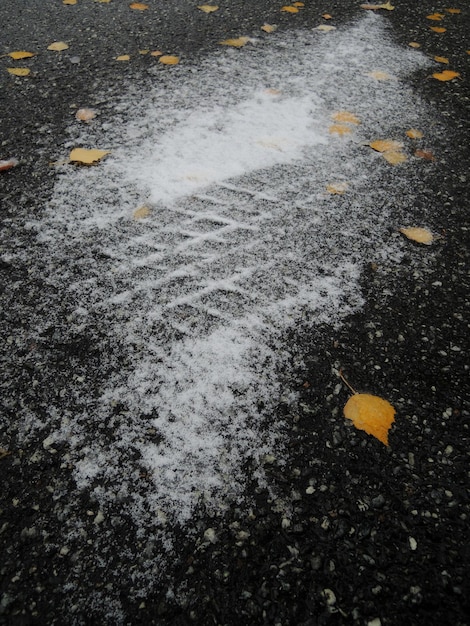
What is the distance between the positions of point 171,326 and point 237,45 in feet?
8.97

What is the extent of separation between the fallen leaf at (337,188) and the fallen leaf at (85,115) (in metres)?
1.50

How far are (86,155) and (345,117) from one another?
1.60 m

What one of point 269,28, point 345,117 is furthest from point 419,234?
point 269,28

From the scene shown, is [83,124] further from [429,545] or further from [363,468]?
[429,545]

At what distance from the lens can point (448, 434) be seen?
1304 mm

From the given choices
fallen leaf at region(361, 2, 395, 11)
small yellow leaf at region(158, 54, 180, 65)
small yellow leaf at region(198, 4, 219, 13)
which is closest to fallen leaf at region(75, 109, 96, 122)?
small yellow leaf at region(158, 54, 180, 65)

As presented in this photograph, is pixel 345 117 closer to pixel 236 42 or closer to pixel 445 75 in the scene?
pixel 445 75

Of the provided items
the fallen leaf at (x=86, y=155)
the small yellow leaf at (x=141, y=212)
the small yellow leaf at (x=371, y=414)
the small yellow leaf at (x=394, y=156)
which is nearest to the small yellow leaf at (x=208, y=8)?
the fallen leaf at (x=86, y=155)

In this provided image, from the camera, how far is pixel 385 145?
2.35 m

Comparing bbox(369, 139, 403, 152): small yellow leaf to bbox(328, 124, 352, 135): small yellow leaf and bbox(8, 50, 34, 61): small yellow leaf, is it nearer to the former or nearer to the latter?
bbox(328, 124, 352, 135): small yellow leaf

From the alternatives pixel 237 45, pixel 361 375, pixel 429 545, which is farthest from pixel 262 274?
pixel 237 45

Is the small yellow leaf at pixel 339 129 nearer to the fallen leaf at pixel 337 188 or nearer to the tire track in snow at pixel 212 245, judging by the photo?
the tire track in snow at pixel 212 245

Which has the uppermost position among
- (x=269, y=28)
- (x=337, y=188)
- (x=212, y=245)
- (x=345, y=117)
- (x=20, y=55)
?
(x=269, y=28)

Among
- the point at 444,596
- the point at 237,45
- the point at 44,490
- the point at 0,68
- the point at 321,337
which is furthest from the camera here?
the point at 237,45
